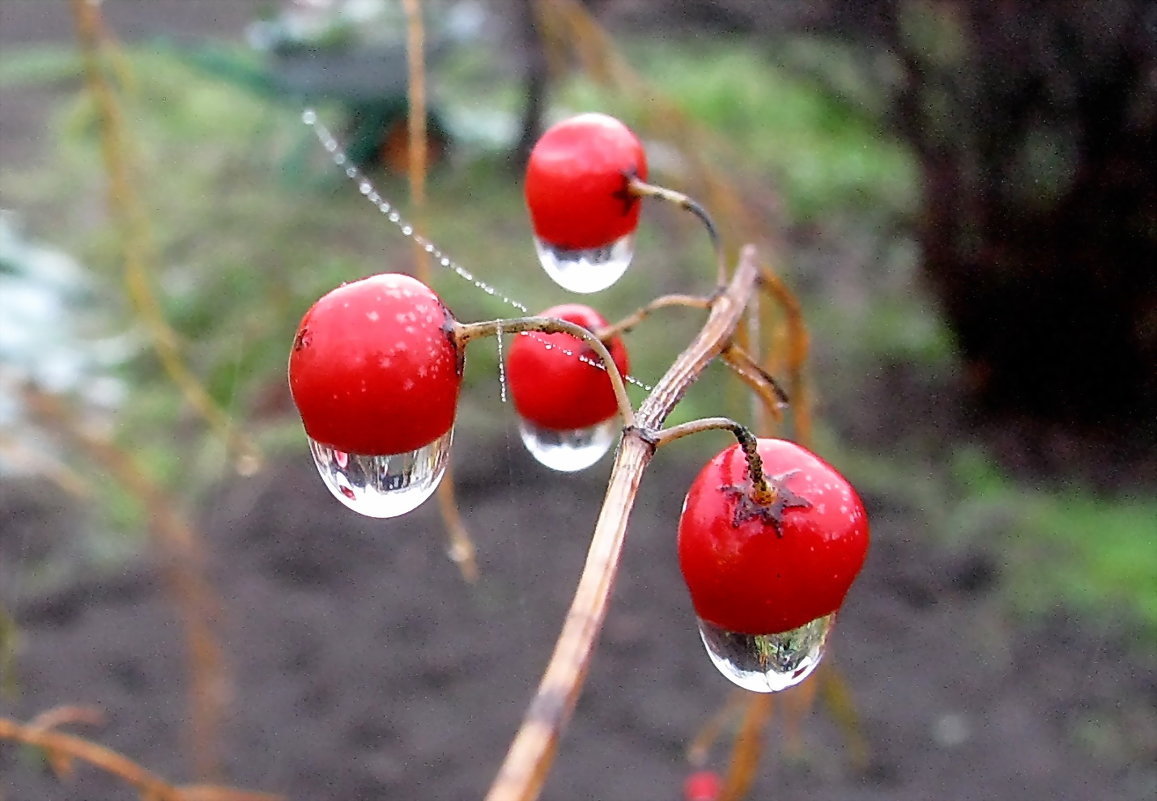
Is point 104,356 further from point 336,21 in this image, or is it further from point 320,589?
point 336,21

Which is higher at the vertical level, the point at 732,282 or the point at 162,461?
the point at 732,282

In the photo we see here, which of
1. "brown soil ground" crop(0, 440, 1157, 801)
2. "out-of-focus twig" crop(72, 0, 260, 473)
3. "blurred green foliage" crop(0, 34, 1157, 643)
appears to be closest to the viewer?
"out-of-focus twig" crop(72, 0, 260, 473)

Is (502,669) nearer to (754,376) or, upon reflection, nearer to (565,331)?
(754,376)

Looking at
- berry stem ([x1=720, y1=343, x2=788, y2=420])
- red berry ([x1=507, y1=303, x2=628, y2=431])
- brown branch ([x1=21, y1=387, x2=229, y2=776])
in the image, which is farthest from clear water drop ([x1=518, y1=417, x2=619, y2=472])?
brown branch ([x1=21, y1=387, x2=229, y2=776])

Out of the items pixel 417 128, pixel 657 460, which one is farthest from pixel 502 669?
pixel 417 128

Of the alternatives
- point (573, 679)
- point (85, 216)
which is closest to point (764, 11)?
point (85, 216)

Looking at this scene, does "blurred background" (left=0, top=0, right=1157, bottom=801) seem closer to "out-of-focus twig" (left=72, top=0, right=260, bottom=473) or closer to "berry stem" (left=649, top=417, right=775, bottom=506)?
"out-of-focus twig" (left=72, top=0, right=260, bottom=473)

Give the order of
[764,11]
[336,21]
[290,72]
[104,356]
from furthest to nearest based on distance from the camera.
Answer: [336,21], [290,72], [764,11], [104,356]
